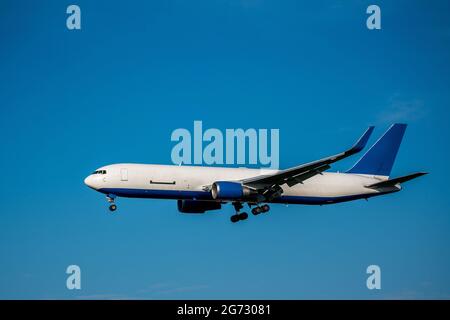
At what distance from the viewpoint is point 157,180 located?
6094 centimetres

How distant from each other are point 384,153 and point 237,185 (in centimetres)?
1694

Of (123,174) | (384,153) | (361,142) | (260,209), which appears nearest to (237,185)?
(260,209)

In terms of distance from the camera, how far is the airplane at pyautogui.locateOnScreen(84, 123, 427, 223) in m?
60.5

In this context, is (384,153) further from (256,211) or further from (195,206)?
(195,206)

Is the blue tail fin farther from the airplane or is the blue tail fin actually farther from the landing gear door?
the landing gear door

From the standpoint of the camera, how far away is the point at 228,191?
60781mm

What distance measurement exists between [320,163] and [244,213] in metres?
11.0

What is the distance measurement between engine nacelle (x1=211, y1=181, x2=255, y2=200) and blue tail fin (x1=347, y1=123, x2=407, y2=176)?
45.0 feet

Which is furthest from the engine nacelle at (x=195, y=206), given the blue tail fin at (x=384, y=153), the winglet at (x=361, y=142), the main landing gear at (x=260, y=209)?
the winglet at (x=361, y=142)

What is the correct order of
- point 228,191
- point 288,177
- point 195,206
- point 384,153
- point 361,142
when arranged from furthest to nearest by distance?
1. point 384,153
2. point 195,206
3. point 288,177
4. point 228,191
5. point 361,142

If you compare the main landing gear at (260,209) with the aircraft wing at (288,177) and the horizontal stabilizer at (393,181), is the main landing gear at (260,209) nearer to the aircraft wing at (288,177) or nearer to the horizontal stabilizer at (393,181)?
the aircraft wing at (288,177)

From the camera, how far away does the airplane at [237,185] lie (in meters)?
60.5
